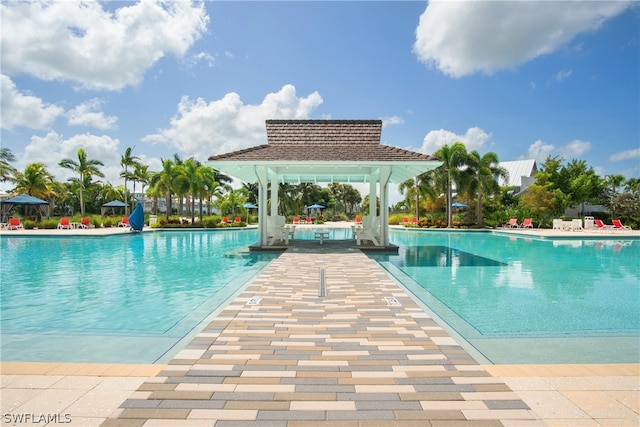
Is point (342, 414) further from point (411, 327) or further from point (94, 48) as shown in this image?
point (94, 48)

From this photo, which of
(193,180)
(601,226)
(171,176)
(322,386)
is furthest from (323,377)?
(601,226)

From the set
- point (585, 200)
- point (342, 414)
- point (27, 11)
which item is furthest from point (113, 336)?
point (585, 200)

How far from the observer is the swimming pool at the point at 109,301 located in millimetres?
4422

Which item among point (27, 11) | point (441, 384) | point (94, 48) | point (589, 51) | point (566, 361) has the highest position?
point (589, 51)

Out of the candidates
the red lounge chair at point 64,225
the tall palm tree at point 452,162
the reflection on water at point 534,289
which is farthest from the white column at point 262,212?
the red lounge chair at point 64,225

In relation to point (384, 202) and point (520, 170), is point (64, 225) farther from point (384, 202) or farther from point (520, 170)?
point (520, 170)

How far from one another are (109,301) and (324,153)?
344 inches

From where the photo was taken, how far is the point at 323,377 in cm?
308

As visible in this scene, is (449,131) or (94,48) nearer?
(94,48)

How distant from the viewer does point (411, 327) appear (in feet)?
14.6

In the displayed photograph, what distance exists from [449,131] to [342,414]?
1185 inches

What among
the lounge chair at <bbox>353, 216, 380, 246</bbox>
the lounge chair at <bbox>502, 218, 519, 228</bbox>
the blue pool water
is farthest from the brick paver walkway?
the lounge chair at <bbox>502, 218, 519, 228</bbox>

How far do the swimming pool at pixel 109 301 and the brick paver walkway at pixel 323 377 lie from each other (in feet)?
3.11

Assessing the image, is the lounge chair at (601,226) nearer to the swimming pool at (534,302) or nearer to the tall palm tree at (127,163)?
the swimming pool at (534,302)
